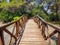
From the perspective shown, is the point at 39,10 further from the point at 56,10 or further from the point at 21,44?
the point at 21,44

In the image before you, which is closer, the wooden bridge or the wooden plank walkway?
the wooden bridge

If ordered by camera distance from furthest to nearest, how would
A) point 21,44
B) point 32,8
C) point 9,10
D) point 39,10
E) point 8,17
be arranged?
point 32,8, point 39,10, point 9,10, point 8,17, point 21,44

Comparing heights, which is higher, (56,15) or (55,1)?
(55,1)

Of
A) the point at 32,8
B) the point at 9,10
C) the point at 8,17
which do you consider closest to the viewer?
the point at 8,17

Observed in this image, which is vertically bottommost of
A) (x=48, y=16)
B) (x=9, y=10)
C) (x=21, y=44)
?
(x=48, y=16)

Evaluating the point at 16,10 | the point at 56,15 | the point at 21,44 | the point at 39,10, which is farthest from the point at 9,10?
the point at 21,44

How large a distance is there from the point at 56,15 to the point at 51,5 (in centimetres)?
343

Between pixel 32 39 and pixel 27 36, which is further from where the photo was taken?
pixel 27 36

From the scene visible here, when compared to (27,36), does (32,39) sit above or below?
above

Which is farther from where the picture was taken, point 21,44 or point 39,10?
point 39,10

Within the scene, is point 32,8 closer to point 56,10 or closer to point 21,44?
point 56,10

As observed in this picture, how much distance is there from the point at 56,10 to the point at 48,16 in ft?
6.90

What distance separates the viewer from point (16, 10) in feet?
111

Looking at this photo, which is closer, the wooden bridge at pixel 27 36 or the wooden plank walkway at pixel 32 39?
the wooden bridge at pixel 27 36
